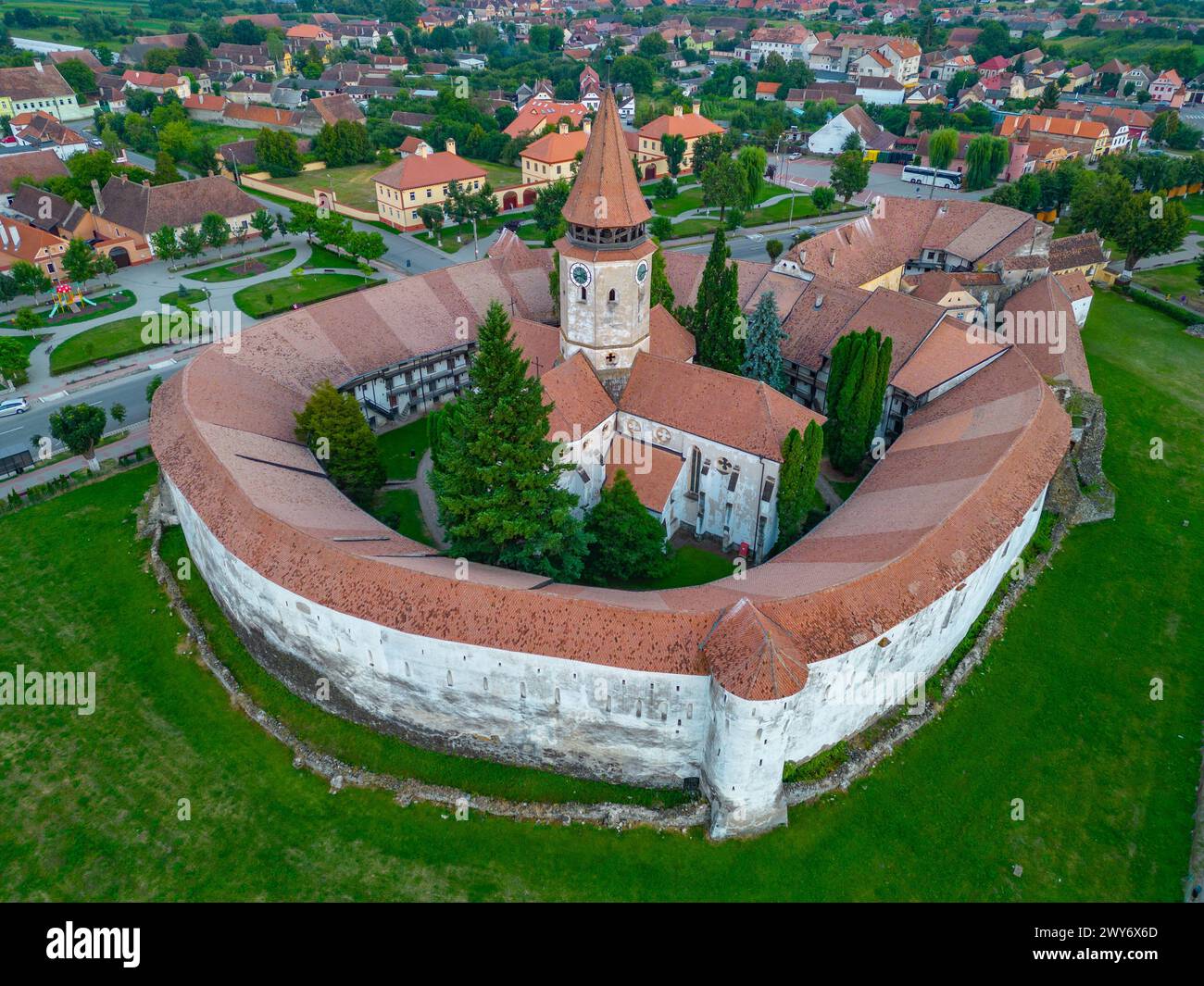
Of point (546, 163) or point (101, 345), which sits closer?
point (101, 345)

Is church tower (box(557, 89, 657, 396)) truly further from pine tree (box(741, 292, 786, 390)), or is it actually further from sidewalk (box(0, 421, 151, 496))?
sidewalk (box(0, 421, 151, 496))

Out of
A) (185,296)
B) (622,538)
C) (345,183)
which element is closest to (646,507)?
(622,538)

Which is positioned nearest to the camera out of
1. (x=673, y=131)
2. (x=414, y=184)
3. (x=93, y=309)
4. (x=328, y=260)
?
(x=93, y=309)

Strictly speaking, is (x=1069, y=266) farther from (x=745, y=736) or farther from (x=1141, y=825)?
(x=745, y=736)

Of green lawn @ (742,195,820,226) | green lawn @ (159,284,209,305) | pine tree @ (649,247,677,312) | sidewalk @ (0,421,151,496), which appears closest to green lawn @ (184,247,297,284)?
green lawn @ (159,284,209,305)

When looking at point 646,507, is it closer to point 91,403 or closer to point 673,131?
point 91,403

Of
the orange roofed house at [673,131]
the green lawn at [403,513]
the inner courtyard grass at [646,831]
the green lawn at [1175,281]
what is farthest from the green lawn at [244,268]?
the green lawn at [1175,281]

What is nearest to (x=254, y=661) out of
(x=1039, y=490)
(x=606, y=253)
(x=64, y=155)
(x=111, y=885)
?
(x=111, y=885)

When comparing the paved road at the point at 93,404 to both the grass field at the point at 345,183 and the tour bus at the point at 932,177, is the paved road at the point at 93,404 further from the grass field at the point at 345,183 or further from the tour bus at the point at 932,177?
the tour bus at the point at 932,177

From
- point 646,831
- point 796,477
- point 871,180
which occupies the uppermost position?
point 871,180
